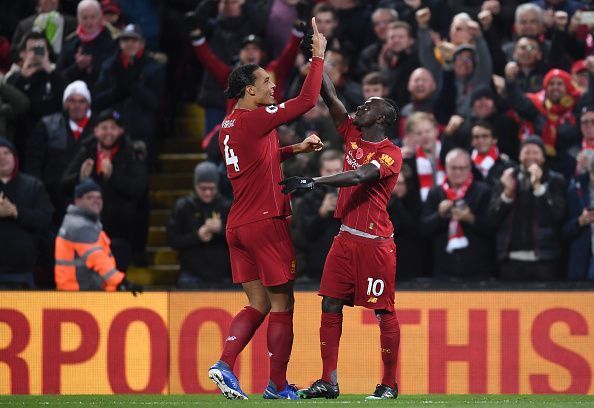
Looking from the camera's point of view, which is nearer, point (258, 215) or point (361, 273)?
point (258, 215)

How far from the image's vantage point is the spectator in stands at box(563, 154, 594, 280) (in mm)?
13305

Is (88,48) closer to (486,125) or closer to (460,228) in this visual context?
(486,125)

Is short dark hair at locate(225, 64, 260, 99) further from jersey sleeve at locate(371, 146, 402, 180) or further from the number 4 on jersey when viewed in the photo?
jersey sleeve at locate(371, 146, 402, 180)

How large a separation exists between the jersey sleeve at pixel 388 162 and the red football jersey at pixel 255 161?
65cm

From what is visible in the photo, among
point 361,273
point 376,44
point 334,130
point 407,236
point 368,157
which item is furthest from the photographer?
point 376,44

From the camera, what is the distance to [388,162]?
31.7 feet

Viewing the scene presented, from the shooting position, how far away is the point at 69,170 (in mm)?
14445

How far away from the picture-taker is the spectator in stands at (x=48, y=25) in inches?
632

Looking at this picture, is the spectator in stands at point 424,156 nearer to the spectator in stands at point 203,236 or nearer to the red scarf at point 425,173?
the red scarf at point 425,173

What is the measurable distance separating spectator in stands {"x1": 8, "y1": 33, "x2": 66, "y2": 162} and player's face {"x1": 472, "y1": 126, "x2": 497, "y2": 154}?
4.45 m

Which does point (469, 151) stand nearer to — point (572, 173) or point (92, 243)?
point (572, 173)

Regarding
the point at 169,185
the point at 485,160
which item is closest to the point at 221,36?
the point at 169,185

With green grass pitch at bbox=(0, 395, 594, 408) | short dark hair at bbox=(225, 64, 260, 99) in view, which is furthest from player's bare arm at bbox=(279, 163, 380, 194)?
green grass pitch at bbox=(0, 395, 594, 408)

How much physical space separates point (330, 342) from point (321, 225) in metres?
3.84
